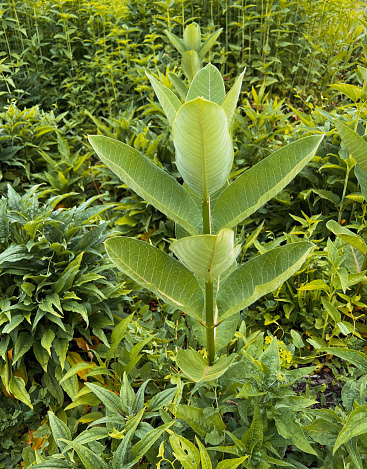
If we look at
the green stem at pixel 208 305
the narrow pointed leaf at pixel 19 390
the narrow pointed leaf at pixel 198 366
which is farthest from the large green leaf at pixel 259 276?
the narrow pointed leaf at pixel 19 390

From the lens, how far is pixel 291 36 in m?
4.82

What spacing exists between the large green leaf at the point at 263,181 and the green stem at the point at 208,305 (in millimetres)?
60

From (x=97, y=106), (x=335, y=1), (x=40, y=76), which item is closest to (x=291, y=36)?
(x=335, y=1)

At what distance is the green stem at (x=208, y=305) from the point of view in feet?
3.59

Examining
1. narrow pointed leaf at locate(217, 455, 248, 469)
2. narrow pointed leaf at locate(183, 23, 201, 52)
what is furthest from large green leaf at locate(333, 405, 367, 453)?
narrow pointed leaf at locate(183, 23, 201, 52)

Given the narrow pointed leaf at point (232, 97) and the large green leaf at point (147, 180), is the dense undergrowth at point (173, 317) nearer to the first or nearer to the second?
the large green leaf at point (147, 180)

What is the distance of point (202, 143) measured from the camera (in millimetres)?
869

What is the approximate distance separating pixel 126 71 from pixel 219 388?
14.0 feet

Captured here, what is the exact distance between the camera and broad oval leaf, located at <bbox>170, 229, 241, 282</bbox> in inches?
36.2

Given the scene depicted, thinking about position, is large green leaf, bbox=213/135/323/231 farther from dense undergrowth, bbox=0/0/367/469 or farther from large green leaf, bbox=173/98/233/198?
dense undergrowth, bbox=0/0/367/469

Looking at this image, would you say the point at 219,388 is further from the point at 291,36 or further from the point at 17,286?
the point at 291,36

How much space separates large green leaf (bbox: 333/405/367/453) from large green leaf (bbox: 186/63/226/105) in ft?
3.44

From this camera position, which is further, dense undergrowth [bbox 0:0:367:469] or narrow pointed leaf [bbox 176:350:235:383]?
dense undergrowth [bbox 0:0:367:469]

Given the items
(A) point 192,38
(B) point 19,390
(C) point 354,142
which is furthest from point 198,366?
(A) point 192,38
